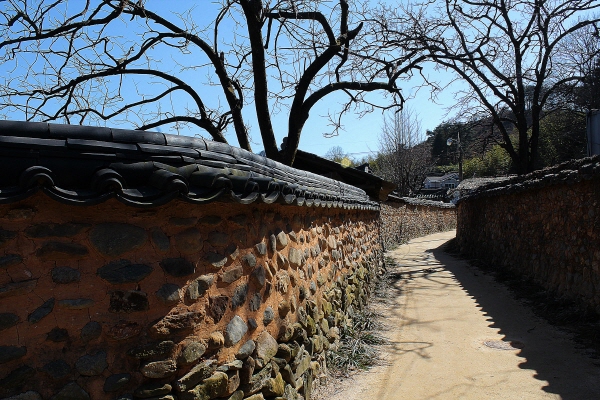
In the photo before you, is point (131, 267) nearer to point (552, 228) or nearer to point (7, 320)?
point (7, 320)

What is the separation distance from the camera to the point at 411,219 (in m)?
23.2

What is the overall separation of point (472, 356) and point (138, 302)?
450 centimetres

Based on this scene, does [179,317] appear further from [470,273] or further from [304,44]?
[470,273]

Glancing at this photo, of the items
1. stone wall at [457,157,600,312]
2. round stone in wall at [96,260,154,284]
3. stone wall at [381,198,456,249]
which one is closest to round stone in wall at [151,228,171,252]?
round stone in wall at [96,260,154,284]

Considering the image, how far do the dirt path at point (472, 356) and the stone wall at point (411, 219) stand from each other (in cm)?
677

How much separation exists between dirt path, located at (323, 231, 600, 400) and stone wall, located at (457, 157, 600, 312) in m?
0.77

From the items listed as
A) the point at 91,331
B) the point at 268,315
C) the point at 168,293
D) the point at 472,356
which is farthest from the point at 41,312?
the point at 472,356

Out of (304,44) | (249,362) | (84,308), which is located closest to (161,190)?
(84,308)

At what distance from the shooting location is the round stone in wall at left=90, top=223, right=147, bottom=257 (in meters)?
2.28

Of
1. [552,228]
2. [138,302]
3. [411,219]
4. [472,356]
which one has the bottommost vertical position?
[472,356]

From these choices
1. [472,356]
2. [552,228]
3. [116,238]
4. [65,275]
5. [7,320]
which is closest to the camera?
[7,320]

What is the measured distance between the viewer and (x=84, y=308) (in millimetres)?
2256

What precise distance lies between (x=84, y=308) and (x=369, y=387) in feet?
10.9

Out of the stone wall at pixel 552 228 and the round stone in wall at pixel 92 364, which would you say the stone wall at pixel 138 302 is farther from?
the stone wall at pixel 552 228
